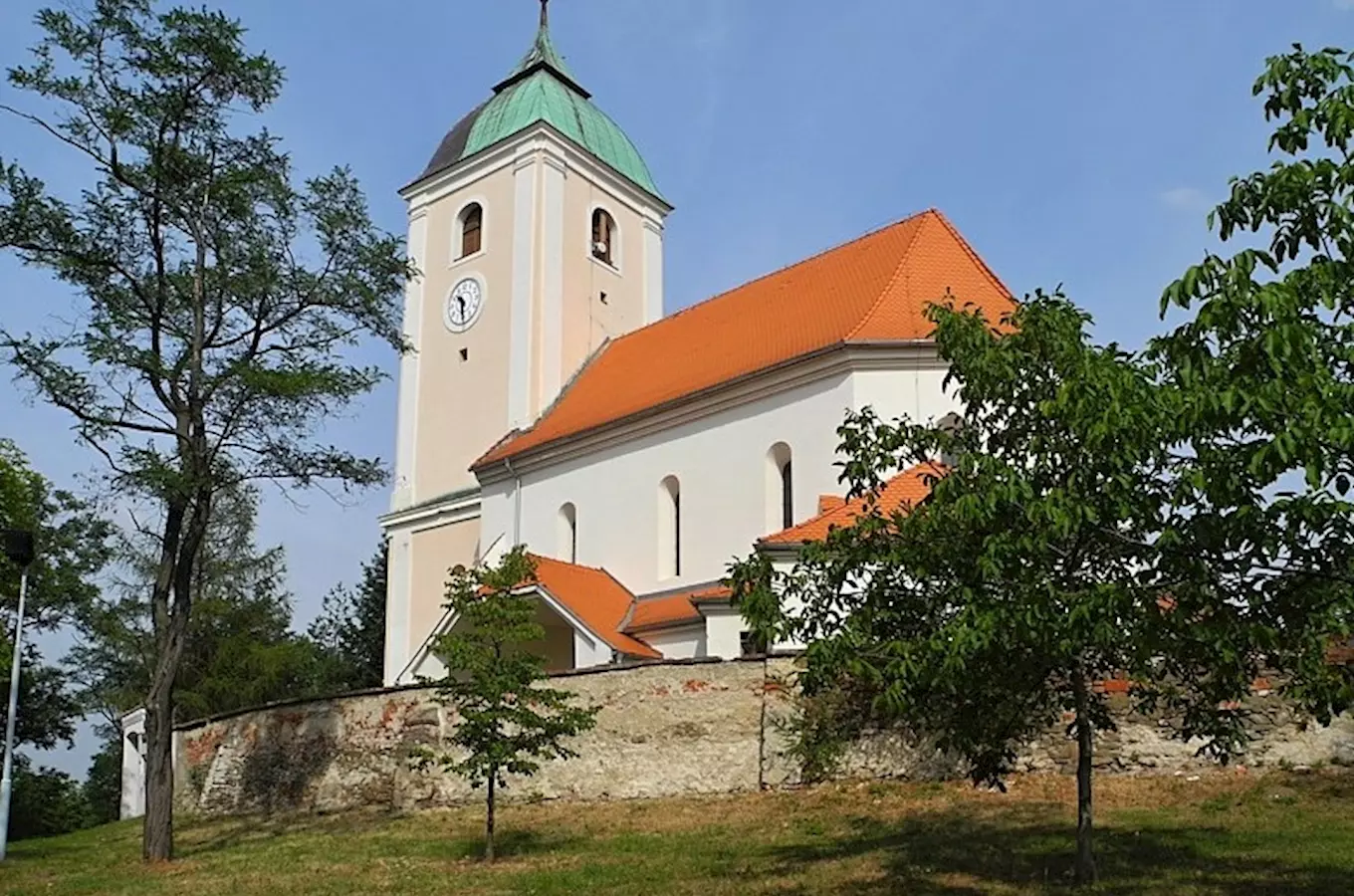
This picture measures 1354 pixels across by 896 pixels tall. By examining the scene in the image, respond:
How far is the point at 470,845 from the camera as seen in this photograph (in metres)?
14.8

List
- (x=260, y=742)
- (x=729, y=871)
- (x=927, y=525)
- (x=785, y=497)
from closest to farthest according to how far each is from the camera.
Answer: (x=927, y=525) < (x=729, y=871) < (x=260, y=742) < (x=785, y=497)

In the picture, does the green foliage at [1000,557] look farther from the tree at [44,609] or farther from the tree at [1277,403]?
the tree at [44,609]

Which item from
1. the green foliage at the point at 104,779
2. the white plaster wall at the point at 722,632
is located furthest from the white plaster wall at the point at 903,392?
the green foliage at the point at 104,779

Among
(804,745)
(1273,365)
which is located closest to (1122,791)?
(804,745)

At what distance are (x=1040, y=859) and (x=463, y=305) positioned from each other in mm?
24493

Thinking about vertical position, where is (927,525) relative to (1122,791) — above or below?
above

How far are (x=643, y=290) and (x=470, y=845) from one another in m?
21.9

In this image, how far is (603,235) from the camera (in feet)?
113

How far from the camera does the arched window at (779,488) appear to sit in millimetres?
24375

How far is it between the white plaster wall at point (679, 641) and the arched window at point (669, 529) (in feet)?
7.86

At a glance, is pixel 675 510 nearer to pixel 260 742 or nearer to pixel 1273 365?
pixel 260 742

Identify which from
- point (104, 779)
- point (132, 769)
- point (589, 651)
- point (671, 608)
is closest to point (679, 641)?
point (671, 608)

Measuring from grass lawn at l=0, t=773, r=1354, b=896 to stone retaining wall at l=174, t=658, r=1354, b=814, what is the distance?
1.26 ft

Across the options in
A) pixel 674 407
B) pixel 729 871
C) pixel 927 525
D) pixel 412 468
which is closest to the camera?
pixel 927 525
